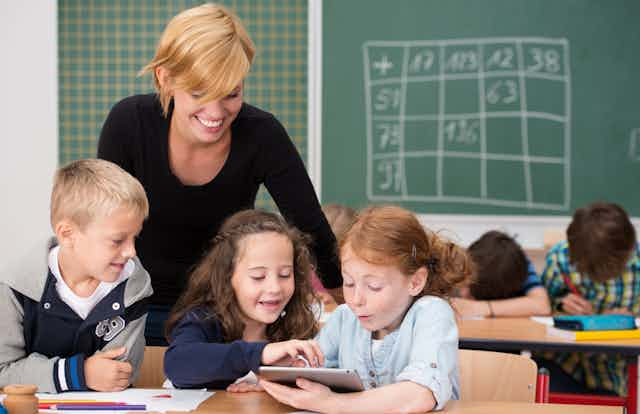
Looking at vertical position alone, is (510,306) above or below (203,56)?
below

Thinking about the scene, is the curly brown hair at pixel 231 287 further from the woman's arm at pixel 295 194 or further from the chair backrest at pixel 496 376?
the chair backrest at pixel 496 376

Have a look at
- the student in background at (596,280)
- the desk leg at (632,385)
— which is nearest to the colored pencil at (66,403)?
the desk leg at (632,385)

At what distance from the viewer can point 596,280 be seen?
143 inches

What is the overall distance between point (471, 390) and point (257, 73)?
9.95 ft

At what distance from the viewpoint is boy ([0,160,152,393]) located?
192cm

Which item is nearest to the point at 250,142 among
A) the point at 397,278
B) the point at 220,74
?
the point at 220,74

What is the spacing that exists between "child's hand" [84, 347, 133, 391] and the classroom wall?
322cm

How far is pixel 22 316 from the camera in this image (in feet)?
6.46

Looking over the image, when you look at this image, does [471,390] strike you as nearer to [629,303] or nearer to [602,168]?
[629,303]

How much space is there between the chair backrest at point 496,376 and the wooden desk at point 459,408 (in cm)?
30

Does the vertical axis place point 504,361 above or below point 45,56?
below

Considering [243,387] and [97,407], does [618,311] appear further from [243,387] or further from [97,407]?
[97,407]

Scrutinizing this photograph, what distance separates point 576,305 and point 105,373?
2361 millimetres

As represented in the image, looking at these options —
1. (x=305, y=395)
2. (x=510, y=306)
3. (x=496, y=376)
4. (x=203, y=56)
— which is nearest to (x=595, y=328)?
(x=510, y=306)
